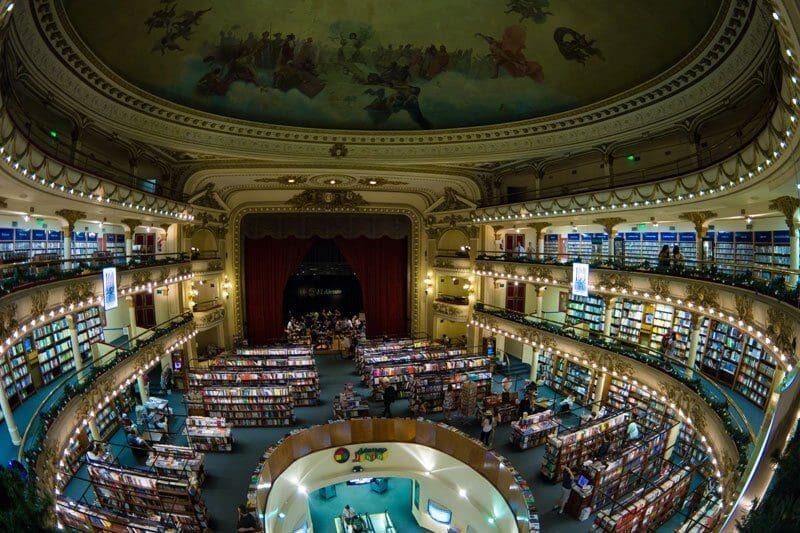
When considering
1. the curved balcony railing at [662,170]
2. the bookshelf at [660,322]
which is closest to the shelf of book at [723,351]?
the bookshelf at [660,322]

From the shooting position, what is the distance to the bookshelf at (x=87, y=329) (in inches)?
535

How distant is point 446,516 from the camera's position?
38.5 feet

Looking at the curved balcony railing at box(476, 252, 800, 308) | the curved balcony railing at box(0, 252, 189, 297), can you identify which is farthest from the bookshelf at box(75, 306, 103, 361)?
the curved balcony railing at box(476, 252, 800, 308)

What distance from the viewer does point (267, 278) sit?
21.5 meters

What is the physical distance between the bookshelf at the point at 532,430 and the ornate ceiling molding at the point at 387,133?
8857 mm

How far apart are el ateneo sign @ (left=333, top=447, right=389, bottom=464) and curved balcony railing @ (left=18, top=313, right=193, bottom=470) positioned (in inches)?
246

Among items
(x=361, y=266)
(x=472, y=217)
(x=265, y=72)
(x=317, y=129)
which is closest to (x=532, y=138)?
(x=472, y=217)

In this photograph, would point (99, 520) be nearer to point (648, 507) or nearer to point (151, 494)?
point (151, 494)

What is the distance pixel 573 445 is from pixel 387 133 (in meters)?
11.6

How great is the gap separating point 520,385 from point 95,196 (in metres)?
14.8

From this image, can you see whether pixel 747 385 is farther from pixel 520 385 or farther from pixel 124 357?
pixel 124 357

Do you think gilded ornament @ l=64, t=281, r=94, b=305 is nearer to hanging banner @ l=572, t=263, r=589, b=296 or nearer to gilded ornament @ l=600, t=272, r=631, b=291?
hanging banner @ l=572, t=263, r=589, b=296

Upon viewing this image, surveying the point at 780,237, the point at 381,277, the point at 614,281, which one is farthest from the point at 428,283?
the point at 780,237

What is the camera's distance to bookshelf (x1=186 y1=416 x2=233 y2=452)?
442 inches
